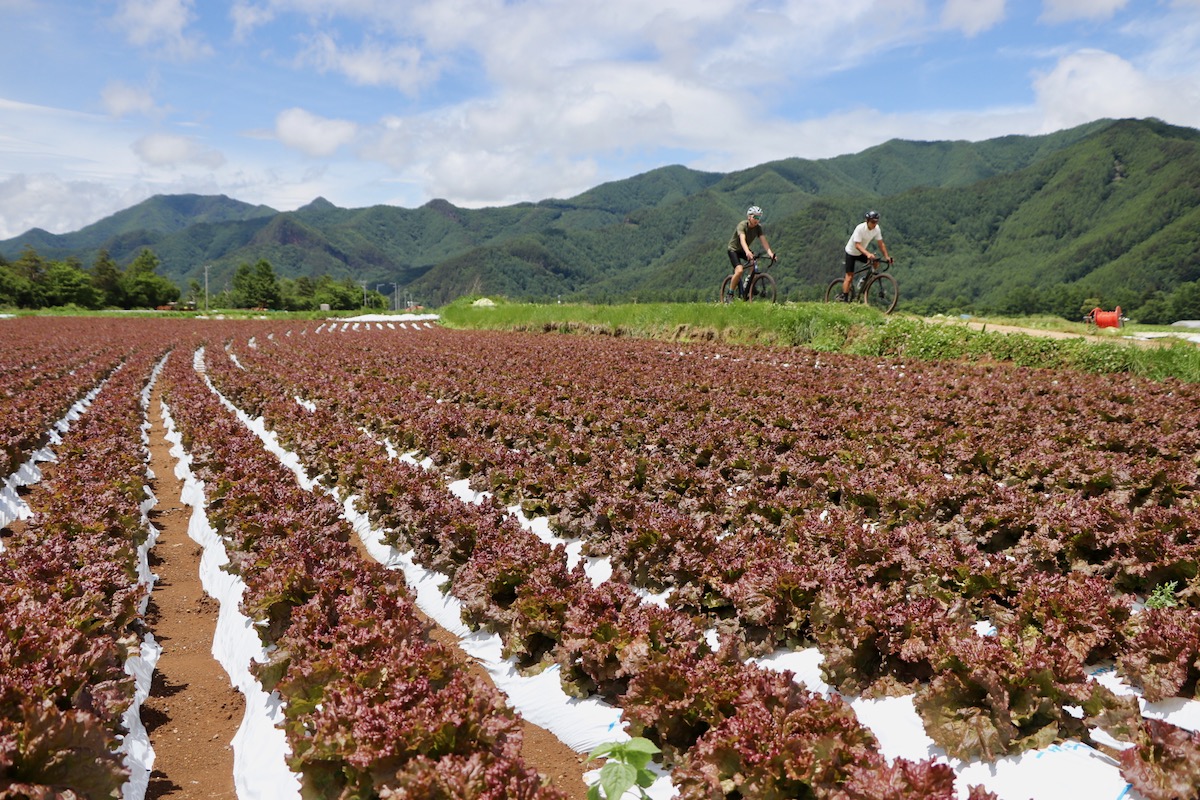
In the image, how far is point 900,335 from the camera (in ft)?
52.2

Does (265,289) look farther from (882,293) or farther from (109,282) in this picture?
(882,293)

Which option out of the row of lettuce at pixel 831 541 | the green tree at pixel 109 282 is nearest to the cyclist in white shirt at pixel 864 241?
the row of lettuce at pixel 831 541

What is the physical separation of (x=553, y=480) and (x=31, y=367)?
61.8ft

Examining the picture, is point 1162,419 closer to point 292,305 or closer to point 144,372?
point 144,372

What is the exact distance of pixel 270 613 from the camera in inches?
185

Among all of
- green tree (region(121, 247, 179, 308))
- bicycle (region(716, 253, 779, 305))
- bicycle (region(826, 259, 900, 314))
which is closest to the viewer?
bicycle (region(826, 259, 900, 314))

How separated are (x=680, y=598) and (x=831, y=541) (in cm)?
112

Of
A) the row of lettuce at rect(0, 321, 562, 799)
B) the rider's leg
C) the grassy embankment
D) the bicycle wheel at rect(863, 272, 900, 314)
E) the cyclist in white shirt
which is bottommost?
the row of lettuce at rect(0, 321, 562, 799)

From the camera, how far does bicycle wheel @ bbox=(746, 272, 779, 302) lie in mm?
19859

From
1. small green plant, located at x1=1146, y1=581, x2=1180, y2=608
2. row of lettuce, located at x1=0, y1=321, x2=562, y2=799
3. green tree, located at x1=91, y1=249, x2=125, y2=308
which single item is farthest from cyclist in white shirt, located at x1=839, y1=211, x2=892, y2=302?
green tree, located at x1=91, y1=249, x2=125, y2=308

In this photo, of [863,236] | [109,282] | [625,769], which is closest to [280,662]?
[625,769]

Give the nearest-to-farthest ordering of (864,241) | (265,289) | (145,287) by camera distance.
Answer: (864,241) < (145,287) < (265,289)

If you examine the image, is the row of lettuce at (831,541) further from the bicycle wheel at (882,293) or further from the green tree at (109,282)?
the green tree at (109,282)

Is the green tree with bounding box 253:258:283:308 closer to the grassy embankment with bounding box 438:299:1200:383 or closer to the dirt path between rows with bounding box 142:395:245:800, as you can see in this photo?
the grassy embankment with bounding box 438:299:1200:383
